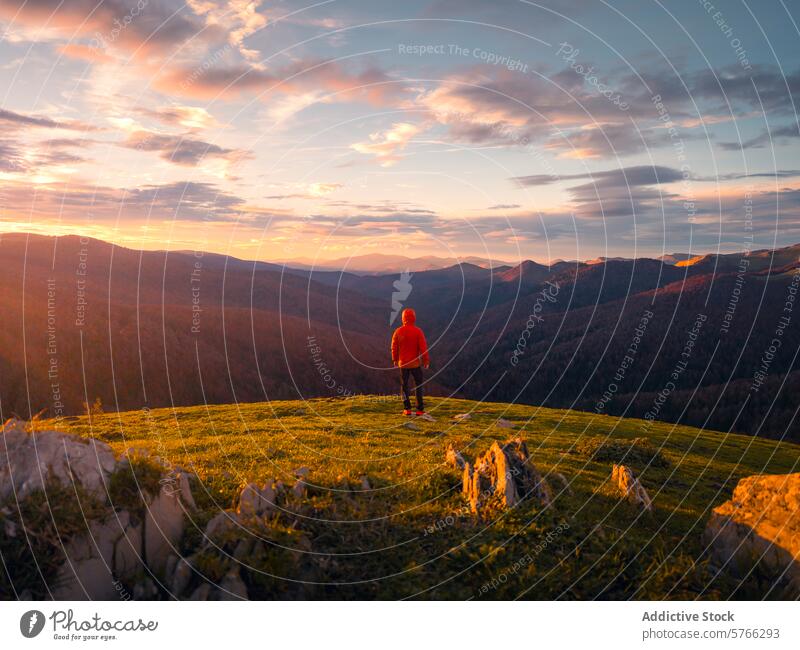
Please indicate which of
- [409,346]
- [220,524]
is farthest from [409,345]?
[220,524]

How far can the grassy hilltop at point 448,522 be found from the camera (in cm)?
731

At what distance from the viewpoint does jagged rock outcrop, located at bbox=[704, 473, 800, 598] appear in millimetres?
7371

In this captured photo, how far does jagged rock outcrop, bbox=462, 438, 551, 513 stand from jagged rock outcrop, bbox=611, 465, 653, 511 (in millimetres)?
1707

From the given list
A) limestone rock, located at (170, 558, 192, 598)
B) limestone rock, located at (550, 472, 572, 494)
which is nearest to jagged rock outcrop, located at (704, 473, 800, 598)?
limestone rock, located at (550, 472, 572, 494)

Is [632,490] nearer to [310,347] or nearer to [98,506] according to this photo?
[98,506]

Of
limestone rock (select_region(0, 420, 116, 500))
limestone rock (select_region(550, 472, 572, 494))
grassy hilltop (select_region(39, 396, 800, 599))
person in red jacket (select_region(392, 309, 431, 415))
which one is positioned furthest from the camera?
person in red jacket (select_region(392, 309, 431, 415))

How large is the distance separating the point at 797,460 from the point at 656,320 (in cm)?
11723

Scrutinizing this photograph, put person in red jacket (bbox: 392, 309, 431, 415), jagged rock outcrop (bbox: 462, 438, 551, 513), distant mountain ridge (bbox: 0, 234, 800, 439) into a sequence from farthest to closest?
distant mountain ridge (bbox: 0, 234, 800, 439) < person in red jacket (bbox: 392, 309, 431, 415) < jagged rock outcrop (bbox: 462, 438, 551, 513)

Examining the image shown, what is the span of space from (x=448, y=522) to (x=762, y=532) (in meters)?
4.81

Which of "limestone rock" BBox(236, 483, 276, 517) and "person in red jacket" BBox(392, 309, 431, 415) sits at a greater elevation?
"person in red jacket" BBox(392, 309, 431, 415)

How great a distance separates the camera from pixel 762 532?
7.78 meters

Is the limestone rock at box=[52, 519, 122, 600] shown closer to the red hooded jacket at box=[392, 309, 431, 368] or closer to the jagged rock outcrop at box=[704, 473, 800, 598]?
the jagged rock outcrop at box=[704, 473, 800, 598]

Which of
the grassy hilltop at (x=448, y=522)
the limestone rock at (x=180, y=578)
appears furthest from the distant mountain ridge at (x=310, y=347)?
the limestone rock at (x=180, y=578)
